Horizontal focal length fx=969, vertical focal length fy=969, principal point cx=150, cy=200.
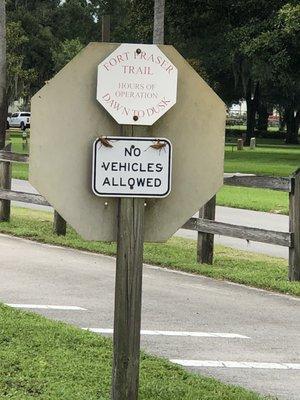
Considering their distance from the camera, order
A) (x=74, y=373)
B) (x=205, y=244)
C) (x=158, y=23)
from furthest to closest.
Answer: (x=158, y=23), (x=205, y=244), (x=74, y=373)

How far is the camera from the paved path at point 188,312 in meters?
6.89

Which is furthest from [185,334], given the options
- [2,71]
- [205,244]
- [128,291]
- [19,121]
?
[19,121]

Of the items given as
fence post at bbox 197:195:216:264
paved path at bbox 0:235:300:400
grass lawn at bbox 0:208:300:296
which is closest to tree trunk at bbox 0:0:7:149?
grass lawn at bbox 0:208:300:296

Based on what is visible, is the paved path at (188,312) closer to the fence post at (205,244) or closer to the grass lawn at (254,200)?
the fence post at (205,244)

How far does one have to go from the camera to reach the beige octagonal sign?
459 centimetres

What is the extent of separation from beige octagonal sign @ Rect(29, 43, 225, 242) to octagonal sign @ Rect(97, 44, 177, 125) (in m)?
0.05

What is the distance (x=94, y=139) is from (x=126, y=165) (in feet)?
0.65

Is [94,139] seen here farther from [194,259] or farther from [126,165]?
[194,259]

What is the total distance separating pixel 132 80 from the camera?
4535mm

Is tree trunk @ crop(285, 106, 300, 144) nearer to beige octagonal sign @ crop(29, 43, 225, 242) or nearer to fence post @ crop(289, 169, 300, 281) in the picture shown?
fence post @ crop(289, 169, 300, 281)

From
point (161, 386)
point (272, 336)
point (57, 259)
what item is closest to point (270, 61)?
point (57, 259)

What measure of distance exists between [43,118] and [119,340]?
1.12 metres

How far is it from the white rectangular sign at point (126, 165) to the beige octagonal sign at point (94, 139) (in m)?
0.05

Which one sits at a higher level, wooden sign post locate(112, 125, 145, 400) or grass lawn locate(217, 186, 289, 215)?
wooden sign post locate(112, 125, 145, 400)
